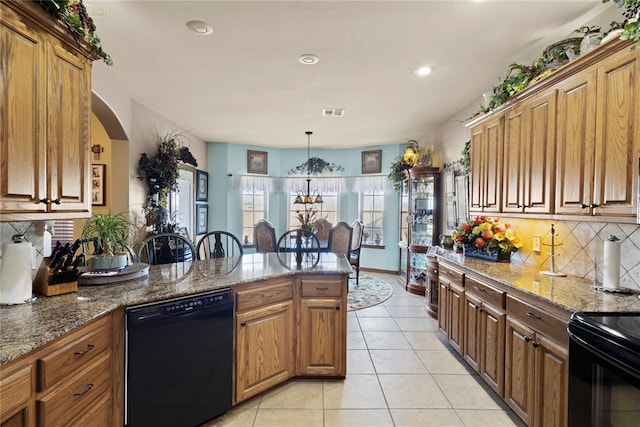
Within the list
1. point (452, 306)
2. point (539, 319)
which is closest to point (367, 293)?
point (452, 306)

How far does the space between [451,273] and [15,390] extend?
3.10 metres

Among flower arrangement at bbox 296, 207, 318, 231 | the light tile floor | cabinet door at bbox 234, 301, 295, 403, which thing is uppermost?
flower arrangement at bbox 296, 207, 318, 231

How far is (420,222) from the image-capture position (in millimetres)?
5535

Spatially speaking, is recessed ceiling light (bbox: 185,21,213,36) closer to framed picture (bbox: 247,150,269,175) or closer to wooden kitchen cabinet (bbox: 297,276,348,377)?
wooden kitchen cabinet (bbox: 297,276,348,377)

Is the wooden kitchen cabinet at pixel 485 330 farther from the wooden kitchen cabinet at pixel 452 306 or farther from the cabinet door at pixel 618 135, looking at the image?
the cabinet door at pixel 618 135

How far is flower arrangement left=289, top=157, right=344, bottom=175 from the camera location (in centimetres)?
729

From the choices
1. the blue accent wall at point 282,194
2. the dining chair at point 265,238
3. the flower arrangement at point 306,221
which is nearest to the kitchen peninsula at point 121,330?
the flower arrangement at point 306,221

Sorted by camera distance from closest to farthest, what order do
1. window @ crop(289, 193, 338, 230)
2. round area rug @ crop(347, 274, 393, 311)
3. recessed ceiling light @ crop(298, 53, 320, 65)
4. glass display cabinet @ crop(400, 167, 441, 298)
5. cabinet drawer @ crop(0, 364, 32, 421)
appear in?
cabinet drawer @ crop(0, 364, 32, 421) < recessed ceiling light @ crop(298, 53, 320, 65) < round area rug @ crop(347, 274, 393, 311) < glass display cabinet @ crop(400, 167, 441, 298) < window @ crop(289, 193, 338, 230)

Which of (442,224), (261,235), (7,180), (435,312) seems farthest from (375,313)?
(7,180)

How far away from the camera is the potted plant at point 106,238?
6.97 feet

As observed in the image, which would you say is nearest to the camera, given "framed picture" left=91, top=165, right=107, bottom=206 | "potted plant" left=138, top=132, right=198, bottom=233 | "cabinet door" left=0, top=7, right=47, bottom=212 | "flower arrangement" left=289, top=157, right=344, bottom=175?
"cabinet door" left=0, top=7, right=47, bottom=212

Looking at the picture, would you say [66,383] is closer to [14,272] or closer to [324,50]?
[14,272]

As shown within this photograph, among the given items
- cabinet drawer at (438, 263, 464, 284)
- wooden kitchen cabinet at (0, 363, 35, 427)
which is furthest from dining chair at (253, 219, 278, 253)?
wooden kitchen cabinet at (0, 363, 35, 427)

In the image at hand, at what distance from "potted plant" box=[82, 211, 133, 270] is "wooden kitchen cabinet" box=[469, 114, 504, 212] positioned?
2.95 meters
